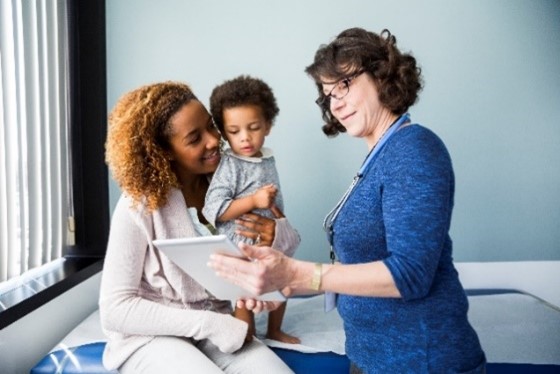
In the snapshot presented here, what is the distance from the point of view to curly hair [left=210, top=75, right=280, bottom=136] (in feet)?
6.46

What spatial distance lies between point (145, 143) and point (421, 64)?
1639 millimetres

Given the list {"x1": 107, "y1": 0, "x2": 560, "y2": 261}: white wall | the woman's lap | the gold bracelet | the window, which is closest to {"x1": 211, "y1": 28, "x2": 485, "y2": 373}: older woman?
the gold bracelet

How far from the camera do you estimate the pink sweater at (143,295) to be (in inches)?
61.2

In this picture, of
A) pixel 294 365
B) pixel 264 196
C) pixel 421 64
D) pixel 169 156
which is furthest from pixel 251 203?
pixel 421 64

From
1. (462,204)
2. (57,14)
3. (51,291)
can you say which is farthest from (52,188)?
(462,204)

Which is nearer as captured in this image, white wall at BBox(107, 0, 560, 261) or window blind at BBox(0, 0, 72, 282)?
window blind at BBox(0, 0, 72, 282)

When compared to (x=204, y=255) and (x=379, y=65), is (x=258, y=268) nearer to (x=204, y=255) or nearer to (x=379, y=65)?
(x=204, y=255)

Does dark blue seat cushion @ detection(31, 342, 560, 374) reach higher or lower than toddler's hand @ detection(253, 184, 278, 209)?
lower

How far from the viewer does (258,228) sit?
197 cm

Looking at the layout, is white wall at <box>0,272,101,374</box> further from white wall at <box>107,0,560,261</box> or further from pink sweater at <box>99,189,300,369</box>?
white wall at <box>107,0,560,261</box>

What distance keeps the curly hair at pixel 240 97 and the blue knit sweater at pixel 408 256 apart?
84 cm

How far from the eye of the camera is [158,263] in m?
1.62

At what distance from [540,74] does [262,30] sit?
4.69 feet

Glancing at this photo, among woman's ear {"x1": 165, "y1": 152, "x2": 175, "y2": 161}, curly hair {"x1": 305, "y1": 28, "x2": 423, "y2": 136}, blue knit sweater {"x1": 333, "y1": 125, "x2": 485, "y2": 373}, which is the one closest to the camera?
blue knit sweater {"x1": 333, "y1": 125, "x2": 485, "y2": 373}
